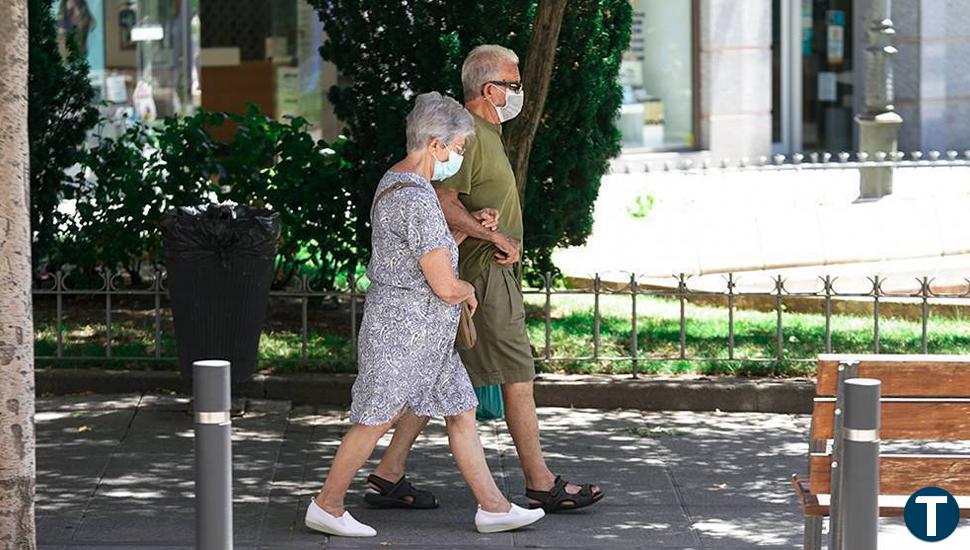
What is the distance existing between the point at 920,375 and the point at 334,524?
235 centimetres

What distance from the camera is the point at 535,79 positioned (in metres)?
9.29

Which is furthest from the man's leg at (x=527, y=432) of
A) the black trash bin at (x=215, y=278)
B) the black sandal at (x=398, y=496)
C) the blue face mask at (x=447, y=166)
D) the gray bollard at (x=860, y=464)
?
the gray bollard at (x=860, y=464)

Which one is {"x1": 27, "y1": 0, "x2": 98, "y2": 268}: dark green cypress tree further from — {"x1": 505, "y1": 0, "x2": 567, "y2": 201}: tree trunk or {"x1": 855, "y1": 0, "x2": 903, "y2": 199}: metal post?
{"x1": 855, "y1": 0, "x2": 903, "y2": 199}: metal post

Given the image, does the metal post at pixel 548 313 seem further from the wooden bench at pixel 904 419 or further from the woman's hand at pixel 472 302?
the wooden bench at pixel 904 419

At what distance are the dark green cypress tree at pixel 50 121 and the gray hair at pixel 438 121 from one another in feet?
16.8

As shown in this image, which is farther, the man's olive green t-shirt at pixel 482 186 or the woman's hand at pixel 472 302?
the man's olive green t-shirt at pixel 482 186

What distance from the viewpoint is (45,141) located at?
1122 centimetres

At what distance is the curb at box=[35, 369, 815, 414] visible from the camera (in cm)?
937

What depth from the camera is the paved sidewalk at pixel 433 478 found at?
682 cm

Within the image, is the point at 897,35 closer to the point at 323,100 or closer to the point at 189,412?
the point at 323,100

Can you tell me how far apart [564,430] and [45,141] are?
431 cm

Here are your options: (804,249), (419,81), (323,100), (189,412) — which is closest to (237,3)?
(323,100)

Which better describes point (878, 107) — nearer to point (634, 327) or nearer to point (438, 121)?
point (634, 327)

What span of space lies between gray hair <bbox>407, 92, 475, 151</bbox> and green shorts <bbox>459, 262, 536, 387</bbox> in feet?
2.35
